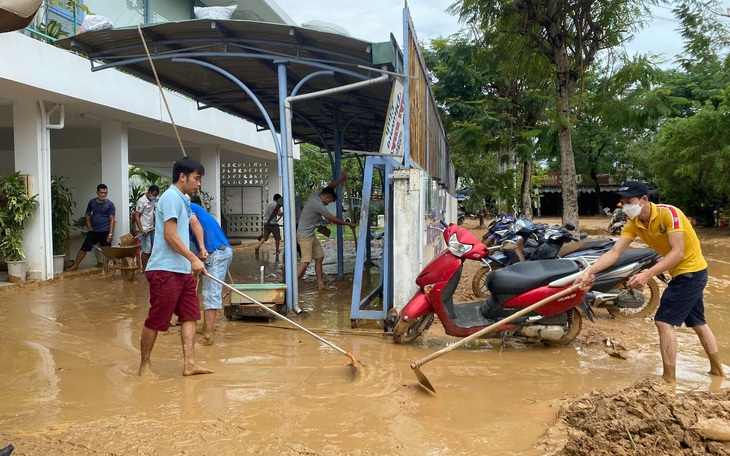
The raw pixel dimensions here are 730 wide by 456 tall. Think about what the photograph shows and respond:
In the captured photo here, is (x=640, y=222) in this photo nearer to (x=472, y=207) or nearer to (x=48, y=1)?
(x=48, y=1)

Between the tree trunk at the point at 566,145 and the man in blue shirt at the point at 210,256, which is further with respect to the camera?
the tree trunk at the point at 566,145

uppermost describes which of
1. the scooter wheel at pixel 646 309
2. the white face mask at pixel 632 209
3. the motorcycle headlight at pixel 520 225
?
the white face mask at pixel 632 209

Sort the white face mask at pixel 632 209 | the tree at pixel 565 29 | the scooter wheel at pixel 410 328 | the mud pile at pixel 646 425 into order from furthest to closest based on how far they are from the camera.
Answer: the tree at pixel 565 29
the scooter wheel at pixel 410 328
the white face mask at pixel 632 209
the mud pile at pixel 646 425

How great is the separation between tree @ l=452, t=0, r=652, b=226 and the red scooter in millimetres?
6616

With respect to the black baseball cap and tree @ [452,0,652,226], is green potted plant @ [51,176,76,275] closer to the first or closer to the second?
tree @ [452,0,652,226]

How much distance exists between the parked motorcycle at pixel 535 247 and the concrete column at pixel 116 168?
23.4 ft

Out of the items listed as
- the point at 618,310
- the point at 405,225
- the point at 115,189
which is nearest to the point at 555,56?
the point at 618,310

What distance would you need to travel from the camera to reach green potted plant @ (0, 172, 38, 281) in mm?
8953

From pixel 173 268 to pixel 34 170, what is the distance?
6.47 metres

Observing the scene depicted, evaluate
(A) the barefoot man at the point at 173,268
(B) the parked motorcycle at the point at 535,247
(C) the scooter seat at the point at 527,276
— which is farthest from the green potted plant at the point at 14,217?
(C) the scooter seat at the point at 527,276

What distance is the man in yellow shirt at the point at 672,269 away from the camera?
4.16 metres

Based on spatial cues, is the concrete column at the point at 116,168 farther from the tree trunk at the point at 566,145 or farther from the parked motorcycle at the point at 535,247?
the tree trunk at the point at 566,145

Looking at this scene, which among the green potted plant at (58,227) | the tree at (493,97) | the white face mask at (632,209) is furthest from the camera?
the tree at (493,97)

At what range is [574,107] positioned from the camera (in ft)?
41.4
